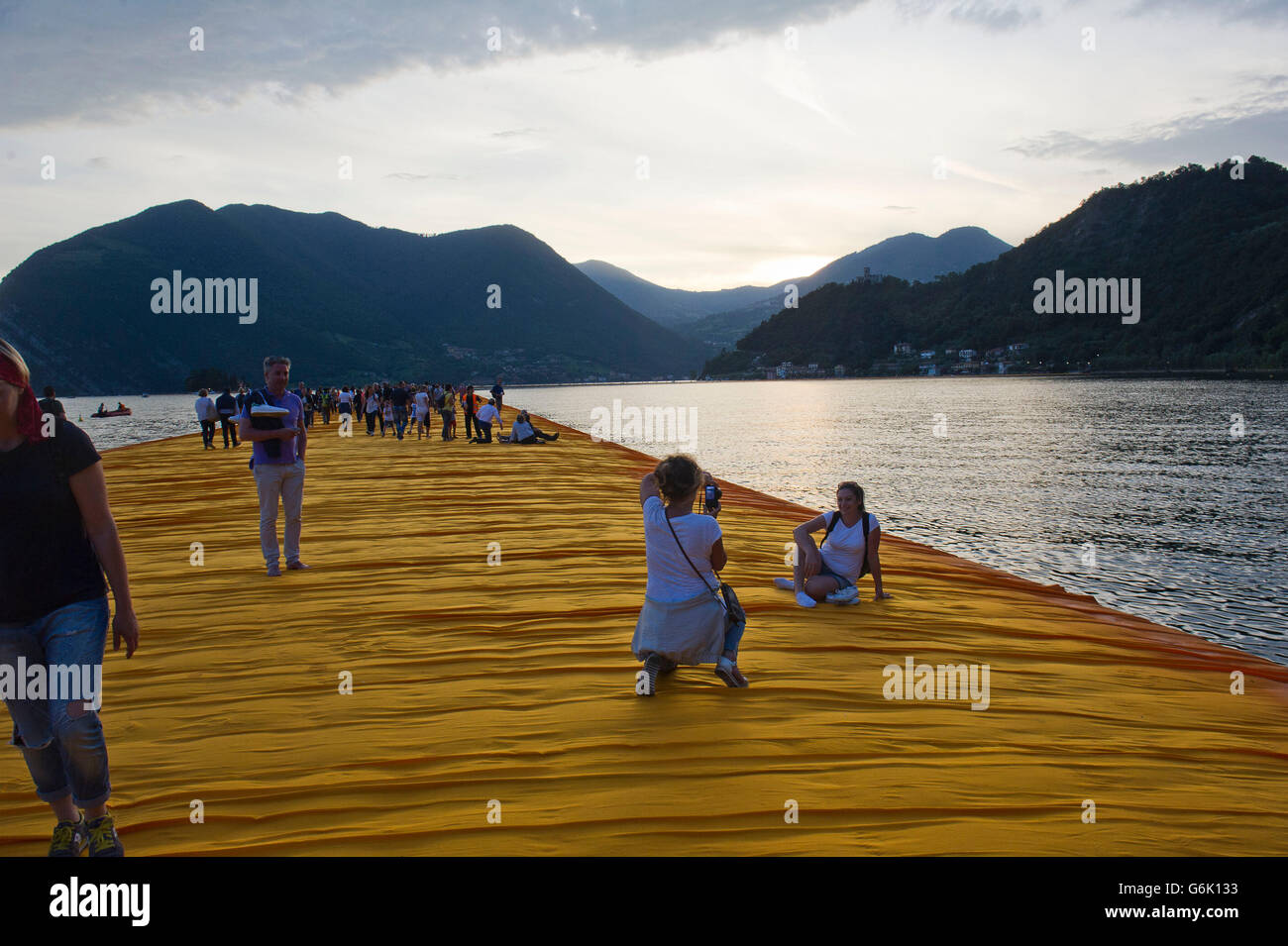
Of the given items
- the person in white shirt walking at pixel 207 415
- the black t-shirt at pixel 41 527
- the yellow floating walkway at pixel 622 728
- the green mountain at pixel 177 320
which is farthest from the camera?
the green mountain at pixel 177 320

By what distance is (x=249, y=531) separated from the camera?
30.6 ft

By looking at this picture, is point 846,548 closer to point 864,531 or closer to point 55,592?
point 864,531

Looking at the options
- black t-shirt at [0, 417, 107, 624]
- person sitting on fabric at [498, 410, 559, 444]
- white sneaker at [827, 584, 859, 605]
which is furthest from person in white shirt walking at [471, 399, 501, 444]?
black t-shirt at [0, 417, 107, 624]

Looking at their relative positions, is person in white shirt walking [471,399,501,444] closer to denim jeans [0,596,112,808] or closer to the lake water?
the lake water

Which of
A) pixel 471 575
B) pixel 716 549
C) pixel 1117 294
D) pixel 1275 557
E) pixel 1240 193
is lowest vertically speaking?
pixel 1275 557

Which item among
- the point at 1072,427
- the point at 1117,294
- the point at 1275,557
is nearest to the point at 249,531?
the point at 1275,557

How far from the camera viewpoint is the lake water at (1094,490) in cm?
1134

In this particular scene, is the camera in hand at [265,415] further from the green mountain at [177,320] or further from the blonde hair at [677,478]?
the green mountain at [177,320]

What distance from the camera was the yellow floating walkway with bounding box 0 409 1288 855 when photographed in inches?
113

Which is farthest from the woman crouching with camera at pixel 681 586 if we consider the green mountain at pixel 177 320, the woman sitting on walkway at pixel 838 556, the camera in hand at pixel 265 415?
the green mountain at pixel 177 320

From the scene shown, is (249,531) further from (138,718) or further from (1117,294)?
(1117,294)

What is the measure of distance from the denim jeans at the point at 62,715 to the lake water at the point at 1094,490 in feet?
33.5
